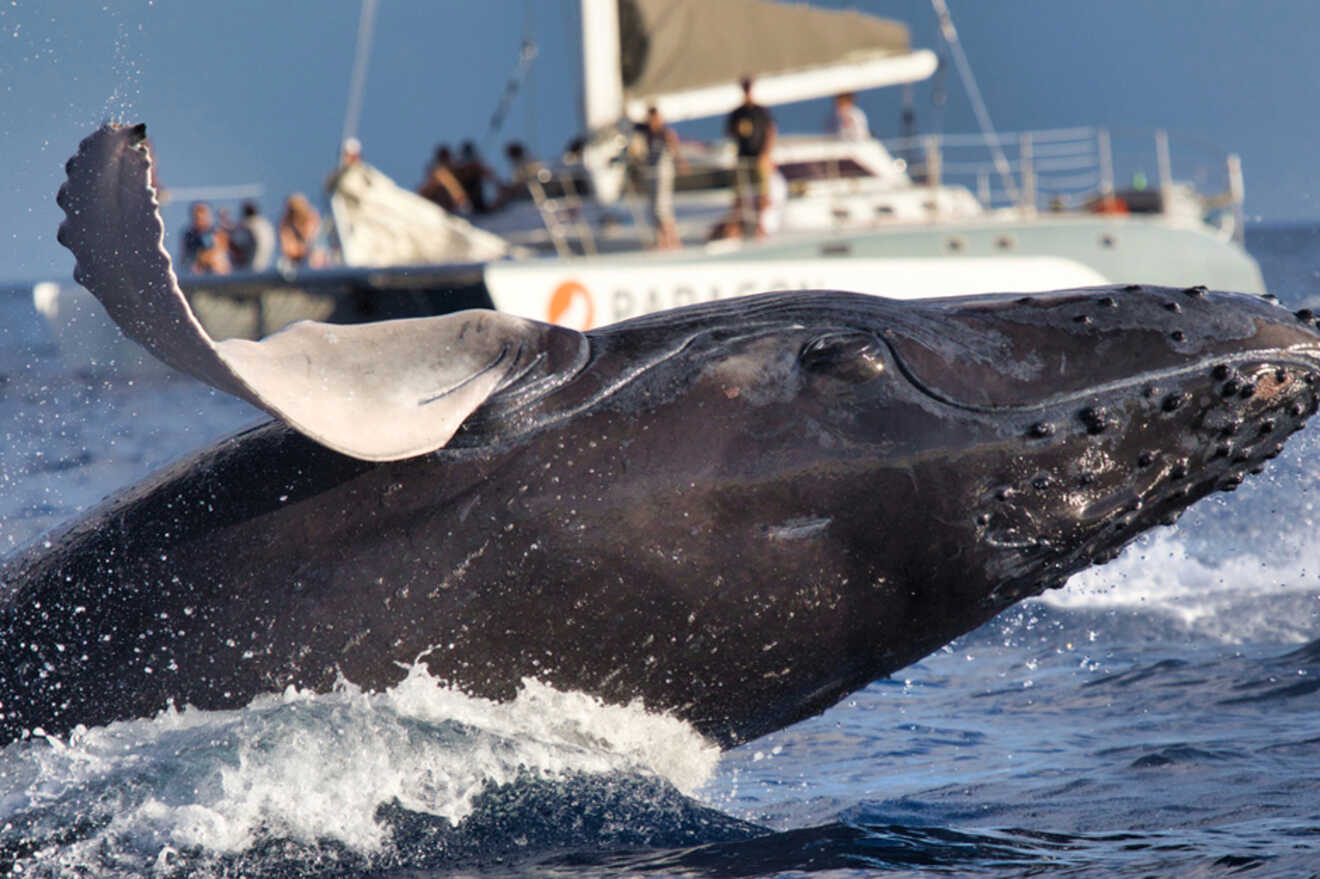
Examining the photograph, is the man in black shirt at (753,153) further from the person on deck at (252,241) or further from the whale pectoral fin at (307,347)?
the whale pectoral fin at (307,347)

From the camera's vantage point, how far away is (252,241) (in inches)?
1288

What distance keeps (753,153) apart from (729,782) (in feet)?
69.3

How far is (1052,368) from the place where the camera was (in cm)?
513

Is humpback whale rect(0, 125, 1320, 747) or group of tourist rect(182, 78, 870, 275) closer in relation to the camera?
humpback whale rect(0, 125, 1320, 747)

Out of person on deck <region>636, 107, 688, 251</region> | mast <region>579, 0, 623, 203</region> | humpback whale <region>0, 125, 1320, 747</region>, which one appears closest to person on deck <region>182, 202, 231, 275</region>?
mast <region>579, 0, 623, 203</region>

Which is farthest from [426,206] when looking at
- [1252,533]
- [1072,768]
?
[1072,768]

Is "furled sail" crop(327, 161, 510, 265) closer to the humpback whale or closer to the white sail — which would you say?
the white sail

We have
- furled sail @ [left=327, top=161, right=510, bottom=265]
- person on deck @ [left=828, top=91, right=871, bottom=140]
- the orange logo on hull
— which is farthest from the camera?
person on deck @ [left=828, top=91, right=871, bottom=140]

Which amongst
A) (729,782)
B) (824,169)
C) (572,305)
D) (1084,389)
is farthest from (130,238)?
(824,169)

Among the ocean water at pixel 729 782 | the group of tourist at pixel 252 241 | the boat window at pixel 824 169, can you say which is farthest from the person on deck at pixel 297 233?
the ocean water at pixel 729 782

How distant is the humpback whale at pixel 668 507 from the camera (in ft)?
16.0

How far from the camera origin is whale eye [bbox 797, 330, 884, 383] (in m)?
5.05

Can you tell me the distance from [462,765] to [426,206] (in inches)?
962

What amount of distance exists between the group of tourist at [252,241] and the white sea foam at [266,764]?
2767cm
